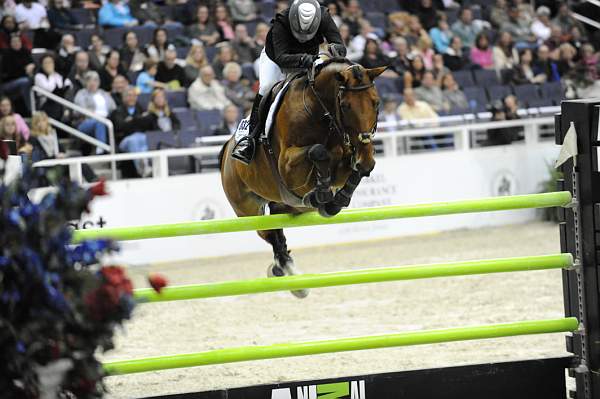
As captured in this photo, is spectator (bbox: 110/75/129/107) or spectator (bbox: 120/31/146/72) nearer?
spectator (bbox: 110/75/129/107)

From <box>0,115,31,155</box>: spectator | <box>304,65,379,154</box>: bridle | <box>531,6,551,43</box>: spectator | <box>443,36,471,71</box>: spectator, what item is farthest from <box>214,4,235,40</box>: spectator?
<box>304,65,379,154</box>: bridle

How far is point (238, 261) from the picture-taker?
12922 millimetres

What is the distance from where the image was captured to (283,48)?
701 cm

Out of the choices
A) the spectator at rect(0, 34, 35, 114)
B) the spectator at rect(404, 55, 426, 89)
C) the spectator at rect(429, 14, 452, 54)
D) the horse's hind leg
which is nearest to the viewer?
the horse's hind leg

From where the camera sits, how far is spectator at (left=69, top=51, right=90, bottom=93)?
1348 centimetres

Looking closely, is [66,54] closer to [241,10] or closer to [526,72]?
[241,10]

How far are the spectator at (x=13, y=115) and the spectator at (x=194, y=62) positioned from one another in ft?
9.60

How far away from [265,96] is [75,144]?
664 centimetres

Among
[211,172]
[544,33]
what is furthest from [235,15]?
[544,33]

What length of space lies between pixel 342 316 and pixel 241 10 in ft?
26.0

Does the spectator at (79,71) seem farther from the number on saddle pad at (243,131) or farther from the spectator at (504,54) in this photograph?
the spectator at (504,54)

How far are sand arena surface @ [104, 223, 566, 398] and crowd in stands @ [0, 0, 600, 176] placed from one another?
2.29 metres

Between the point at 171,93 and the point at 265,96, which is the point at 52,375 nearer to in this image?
the point at 265,96

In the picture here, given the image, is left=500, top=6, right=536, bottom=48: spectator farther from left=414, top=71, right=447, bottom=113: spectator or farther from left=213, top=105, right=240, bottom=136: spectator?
left=213, top=105, right=240, bottom=136: spectator
